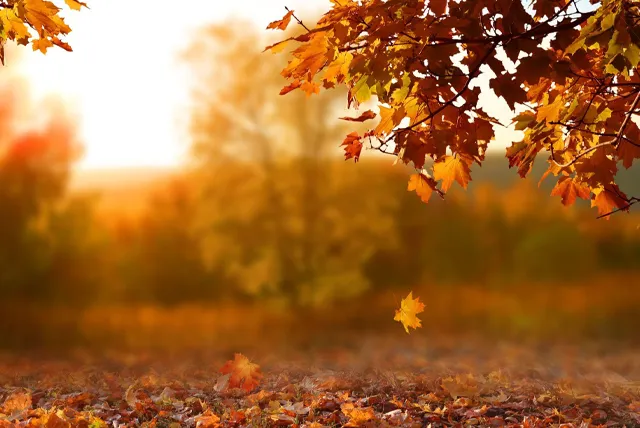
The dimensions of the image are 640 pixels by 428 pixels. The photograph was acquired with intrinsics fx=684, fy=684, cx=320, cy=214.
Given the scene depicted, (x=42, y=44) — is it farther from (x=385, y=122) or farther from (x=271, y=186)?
(x=271, y=186)

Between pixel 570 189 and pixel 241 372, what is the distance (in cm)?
373

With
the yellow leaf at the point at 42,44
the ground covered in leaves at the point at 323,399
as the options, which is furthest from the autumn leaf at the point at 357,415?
the yellow leaf at the point at 42,44

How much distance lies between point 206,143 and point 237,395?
375 inches

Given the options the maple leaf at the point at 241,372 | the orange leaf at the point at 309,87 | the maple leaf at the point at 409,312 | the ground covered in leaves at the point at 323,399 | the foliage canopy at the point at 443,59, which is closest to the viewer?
the foliage canopy at the point at 443,59

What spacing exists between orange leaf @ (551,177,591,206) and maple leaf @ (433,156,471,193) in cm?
111

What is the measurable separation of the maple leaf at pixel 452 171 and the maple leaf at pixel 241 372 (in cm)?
357

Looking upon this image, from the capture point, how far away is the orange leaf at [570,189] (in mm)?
4496

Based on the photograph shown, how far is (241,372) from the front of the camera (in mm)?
6754

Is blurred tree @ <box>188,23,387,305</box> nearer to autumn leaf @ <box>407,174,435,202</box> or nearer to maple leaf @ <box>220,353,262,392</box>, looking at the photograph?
maple leaf @ <box>220,353,262,392</box>

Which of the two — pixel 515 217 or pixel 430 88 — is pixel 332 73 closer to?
pixel 430 88

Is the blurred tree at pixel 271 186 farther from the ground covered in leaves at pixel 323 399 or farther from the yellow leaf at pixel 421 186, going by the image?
the yellow leaf at pixel 421 186

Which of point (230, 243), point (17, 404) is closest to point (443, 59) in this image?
point (17, 404)

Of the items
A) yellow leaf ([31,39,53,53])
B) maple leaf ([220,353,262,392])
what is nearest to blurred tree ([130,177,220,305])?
maple leaf ([220,353,262,392])

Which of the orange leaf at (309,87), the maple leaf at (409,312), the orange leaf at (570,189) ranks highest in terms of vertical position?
the orange leaf at (309,87)
